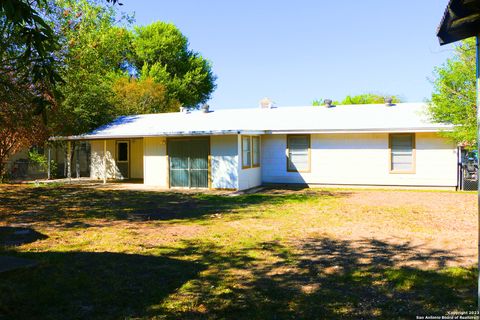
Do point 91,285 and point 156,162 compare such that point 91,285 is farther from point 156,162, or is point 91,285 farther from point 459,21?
point 156,162

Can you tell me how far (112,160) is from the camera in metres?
24.6

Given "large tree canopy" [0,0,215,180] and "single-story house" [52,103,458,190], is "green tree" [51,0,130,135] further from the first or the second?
"single-story house" [52,103,458,190]

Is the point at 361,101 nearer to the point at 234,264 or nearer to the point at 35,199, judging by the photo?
the point at 35,199

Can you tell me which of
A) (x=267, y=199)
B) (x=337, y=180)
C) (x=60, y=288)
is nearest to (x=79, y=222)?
(x=60, y=288)

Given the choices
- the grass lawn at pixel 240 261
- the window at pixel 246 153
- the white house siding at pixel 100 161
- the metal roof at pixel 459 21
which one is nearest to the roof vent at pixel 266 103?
the window at pixel 246 153

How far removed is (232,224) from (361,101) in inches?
2484

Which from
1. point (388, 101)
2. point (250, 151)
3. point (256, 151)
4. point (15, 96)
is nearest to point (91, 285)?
point (15, 96)

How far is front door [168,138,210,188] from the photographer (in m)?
19.2

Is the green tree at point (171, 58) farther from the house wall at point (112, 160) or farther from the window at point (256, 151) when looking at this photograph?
the window at point (256, 151)

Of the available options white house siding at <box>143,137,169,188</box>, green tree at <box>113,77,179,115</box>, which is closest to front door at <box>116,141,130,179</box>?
white house siding at <box>143,137,169,188</box>

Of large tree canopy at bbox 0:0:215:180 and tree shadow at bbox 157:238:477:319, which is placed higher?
large tree canopy at bbox 0:0:215:180

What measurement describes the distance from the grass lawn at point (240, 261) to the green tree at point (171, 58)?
3529cm

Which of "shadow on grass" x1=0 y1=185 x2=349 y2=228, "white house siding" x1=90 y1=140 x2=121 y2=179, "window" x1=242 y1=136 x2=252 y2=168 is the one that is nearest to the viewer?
"shadow on grass" x1=0 y1=185 x2=349 y2=228

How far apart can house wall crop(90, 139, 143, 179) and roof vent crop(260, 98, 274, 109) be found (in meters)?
7.74
